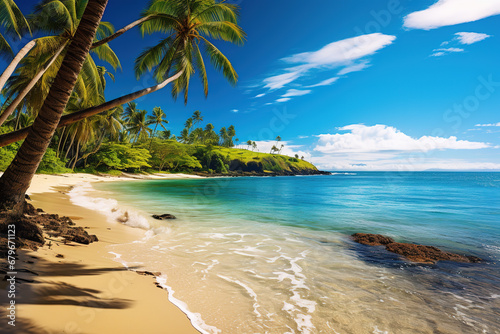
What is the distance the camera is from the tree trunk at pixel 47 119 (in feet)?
15.5

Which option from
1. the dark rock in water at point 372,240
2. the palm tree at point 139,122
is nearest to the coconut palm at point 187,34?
the dark rock in water at point 372,240

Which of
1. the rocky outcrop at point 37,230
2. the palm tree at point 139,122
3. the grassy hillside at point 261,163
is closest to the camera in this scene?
the rocky outcrop at point 37,230

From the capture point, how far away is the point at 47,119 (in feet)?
15.6

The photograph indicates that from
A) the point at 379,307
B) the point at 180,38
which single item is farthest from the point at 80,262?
the point at 180,38

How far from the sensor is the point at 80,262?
14.8 feet

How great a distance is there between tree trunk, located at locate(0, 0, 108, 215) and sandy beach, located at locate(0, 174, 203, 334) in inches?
54.6

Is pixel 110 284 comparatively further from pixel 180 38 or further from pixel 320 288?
pixel 180 38

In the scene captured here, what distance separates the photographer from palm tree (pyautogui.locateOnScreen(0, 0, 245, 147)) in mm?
10094

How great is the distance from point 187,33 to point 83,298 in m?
10.6

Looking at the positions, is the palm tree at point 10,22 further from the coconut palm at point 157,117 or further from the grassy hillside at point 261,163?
the grassy hillside at point 261,163

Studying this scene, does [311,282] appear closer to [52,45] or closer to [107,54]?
[52,45]

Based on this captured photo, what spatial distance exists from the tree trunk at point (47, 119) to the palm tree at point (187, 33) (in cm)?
395

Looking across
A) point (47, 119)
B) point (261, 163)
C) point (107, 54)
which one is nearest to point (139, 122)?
point (107, 54)

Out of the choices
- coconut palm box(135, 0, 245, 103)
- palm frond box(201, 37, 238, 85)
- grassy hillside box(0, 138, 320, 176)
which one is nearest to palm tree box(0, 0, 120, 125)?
coconut palm box(135, 0, 245, 103)
